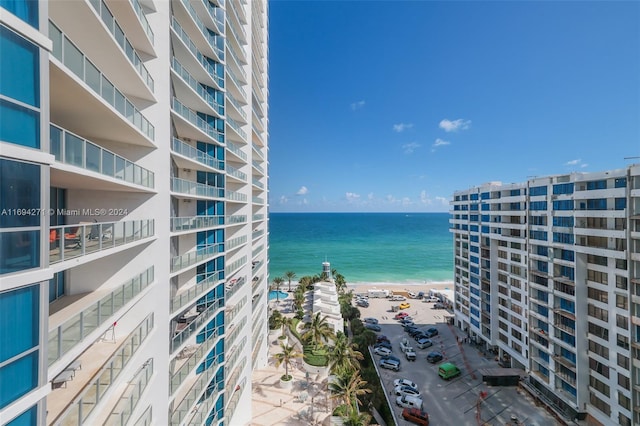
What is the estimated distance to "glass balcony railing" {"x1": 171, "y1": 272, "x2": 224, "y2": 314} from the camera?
13927 mm

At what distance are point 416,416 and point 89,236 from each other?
26.3 m

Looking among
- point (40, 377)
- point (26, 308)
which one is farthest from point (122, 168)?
point (40, 377)

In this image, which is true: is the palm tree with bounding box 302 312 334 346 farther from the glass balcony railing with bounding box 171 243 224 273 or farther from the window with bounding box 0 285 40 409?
the window with bounding box 0 285 40 409

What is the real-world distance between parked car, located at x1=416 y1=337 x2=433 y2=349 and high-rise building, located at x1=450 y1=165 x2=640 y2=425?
6287 millimetres

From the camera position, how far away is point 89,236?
810 cm

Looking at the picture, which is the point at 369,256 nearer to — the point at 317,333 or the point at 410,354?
the point at 410,354

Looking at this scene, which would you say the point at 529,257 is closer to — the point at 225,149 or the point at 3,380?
the point at 225,149

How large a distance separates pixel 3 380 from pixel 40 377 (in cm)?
74

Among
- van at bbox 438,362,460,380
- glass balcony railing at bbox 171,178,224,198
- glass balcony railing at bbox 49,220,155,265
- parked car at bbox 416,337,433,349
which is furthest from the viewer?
parked car at bbox 416,337,433,349

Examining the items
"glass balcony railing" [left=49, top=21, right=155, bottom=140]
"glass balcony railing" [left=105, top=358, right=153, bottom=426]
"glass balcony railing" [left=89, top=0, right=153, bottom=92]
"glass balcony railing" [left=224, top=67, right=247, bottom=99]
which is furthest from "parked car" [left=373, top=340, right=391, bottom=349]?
"glass balcony railing" [left=89, top=0, right=153, bottom=92]

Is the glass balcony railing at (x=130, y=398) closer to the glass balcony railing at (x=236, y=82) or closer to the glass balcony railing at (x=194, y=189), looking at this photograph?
the glass balcony railing at (x=194, y=189)

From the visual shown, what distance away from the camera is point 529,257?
27.5m

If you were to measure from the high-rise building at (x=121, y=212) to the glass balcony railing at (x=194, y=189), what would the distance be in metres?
0.15

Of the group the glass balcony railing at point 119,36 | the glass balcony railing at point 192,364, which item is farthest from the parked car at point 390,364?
the glass balcony railing at point 119,36
